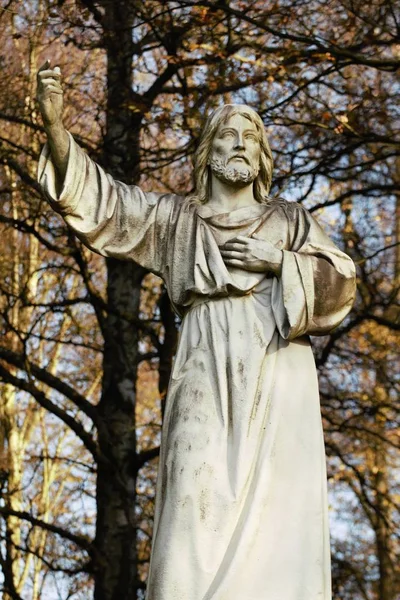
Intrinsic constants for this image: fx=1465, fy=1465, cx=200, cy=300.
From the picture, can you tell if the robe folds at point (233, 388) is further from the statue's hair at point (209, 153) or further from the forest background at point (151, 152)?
the forest background at point (151, 152)

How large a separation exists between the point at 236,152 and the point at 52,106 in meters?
1.00

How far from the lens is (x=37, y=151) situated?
46.9 ft

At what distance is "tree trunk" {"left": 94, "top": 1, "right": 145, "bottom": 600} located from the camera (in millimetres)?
12586

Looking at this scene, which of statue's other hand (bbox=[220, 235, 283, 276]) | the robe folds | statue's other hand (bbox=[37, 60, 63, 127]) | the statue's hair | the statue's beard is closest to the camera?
the robe folds

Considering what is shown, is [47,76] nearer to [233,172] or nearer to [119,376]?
[233,172]

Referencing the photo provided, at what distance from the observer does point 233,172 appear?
7258mm

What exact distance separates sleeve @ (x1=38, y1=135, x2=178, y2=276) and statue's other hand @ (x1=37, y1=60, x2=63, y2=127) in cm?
24

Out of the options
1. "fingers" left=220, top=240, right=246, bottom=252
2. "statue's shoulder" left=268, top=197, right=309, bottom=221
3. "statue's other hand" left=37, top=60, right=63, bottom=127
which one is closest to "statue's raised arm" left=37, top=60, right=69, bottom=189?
"statue's other hand" left=37, top=60, right=63, bottom=127

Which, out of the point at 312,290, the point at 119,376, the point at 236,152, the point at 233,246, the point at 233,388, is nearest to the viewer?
the point at 233,388

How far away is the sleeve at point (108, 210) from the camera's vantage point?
704cm

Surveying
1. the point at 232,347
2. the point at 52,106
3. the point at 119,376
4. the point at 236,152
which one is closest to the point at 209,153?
the point at 236,152

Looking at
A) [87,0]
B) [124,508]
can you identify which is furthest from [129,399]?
[87,0]

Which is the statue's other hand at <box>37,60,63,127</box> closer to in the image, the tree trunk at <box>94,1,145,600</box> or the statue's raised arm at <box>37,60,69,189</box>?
the statue's raised arm at <box>37,60,69,189</box>

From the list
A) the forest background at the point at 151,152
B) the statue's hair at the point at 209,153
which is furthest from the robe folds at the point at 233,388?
the forest background at the point at 151,152
